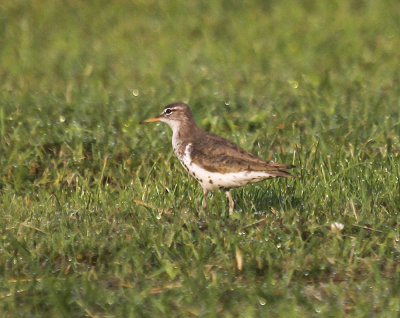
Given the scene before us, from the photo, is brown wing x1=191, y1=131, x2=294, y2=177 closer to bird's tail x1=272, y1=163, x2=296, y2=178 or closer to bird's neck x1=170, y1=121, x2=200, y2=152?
bird's tail x1=272, y1=163, x2=296, y2=178

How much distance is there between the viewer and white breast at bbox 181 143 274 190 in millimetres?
6491

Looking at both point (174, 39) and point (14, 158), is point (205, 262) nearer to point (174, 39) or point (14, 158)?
point (14, 158)

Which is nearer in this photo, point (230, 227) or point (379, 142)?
point (230, 227)

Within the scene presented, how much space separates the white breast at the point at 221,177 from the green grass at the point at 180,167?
24 cm

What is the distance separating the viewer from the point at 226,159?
665 centimetres

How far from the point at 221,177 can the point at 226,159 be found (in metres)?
0.16

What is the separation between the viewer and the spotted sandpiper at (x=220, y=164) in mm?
6465

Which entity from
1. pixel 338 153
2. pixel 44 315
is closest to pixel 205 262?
pixel 44 315

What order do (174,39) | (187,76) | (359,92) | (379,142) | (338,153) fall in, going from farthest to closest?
1. (174,39)
2. (187,76)
3. (359,92)
4. (379,142)
5. (338,153)

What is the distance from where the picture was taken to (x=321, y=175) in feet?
24.2

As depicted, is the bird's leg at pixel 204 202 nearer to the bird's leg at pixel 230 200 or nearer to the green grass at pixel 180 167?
the green grass at pixel 180 167

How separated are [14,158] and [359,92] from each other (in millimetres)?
4312

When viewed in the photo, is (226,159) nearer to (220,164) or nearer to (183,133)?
(220,164)

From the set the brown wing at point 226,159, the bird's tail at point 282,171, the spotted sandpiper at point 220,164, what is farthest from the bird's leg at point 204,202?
the bird's tail at point 282,171
